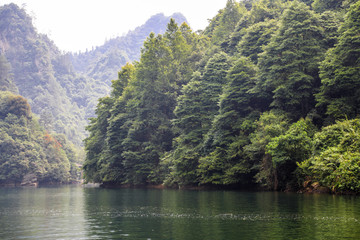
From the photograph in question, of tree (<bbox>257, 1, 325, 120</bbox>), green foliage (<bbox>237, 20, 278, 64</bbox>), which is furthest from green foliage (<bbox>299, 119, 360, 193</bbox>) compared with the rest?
green foliage (<bbox>237, 20, 278, 64</bbox>)

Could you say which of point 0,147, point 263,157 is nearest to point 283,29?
point 263,157

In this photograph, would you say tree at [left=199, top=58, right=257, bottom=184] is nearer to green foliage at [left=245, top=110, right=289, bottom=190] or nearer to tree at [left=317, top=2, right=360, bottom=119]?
green foliage at [left=245, top=110, right=289, bottom=190]

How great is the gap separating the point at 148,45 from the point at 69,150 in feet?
274

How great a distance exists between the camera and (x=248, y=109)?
4684cm

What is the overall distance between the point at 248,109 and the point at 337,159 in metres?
17.1

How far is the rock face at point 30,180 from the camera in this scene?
331 feet

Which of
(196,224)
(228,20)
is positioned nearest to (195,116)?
(228,20)

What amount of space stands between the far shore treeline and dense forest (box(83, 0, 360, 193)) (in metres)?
0.14

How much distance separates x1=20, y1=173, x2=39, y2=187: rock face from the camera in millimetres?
100794

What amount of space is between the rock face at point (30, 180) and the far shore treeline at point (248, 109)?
3396 cm

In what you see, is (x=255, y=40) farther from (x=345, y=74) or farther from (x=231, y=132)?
(x=345, y=74)

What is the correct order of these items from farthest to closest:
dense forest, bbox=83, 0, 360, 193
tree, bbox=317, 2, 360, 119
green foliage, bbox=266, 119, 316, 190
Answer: tree, bbox=317, 2, 360, 119 < dense forest, bbox=83, 0, 360, 193 < green foliage, bbox=266, 119, 316, 190

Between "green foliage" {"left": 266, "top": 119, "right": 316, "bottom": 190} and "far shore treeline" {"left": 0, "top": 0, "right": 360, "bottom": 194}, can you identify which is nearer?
"green foliage" {"left": 266, "top": 119, "right": 316, "bottom": 190}

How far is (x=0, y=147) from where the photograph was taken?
328 feet
